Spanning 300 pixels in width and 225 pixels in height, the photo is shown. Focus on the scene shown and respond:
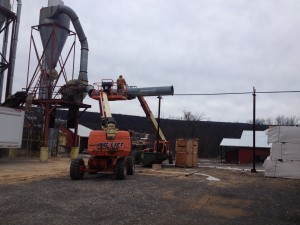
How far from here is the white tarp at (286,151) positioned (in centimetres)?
2095

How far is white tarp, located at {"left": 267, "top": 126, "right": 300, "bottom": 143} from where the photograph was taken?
832 inches

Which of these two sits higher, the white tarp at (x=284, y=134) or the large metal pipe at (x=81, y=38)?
the large metal pipe at (x=81, y=38)

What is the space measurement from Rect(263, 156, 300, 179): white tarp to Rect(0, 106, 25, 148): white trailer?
1660 centimetres

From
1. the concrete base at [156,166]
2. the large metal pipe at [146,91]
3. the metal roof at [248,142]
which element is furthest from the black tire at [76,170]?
the metal roof at [248,142]

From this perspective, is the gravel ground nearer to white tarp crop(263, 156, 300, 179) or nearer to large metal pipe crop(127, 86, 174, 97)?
white tarp crop(263, 156, 300, 179)

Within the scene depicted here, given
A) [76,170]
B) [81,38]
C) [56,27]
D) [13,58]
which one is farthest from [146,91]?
[13,58]

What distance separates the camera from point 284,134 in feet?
70.3

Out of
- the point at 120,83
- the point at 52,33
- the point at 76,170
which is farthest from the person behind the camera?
the point at 52,33

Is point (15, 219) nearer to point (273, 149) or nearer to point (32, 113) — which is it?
point (273, 149)

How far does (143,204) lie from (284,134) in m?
13.1

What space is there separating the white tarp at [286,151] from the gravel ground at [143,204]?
19.9ft

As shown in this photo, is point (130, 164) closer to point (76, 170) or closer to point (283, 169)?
point (76, 170)


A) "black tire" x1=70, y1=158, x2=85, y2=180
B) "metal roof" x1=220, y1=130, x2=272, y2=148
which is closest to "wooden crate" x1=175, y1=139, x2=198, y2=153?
"black tire" x1=70, y1=158, x2=85, y2=180

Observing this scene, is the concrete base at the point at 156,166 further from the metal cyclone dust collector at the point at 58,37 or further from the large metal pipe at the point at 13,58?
the large metal pipe at the point at 13,58
